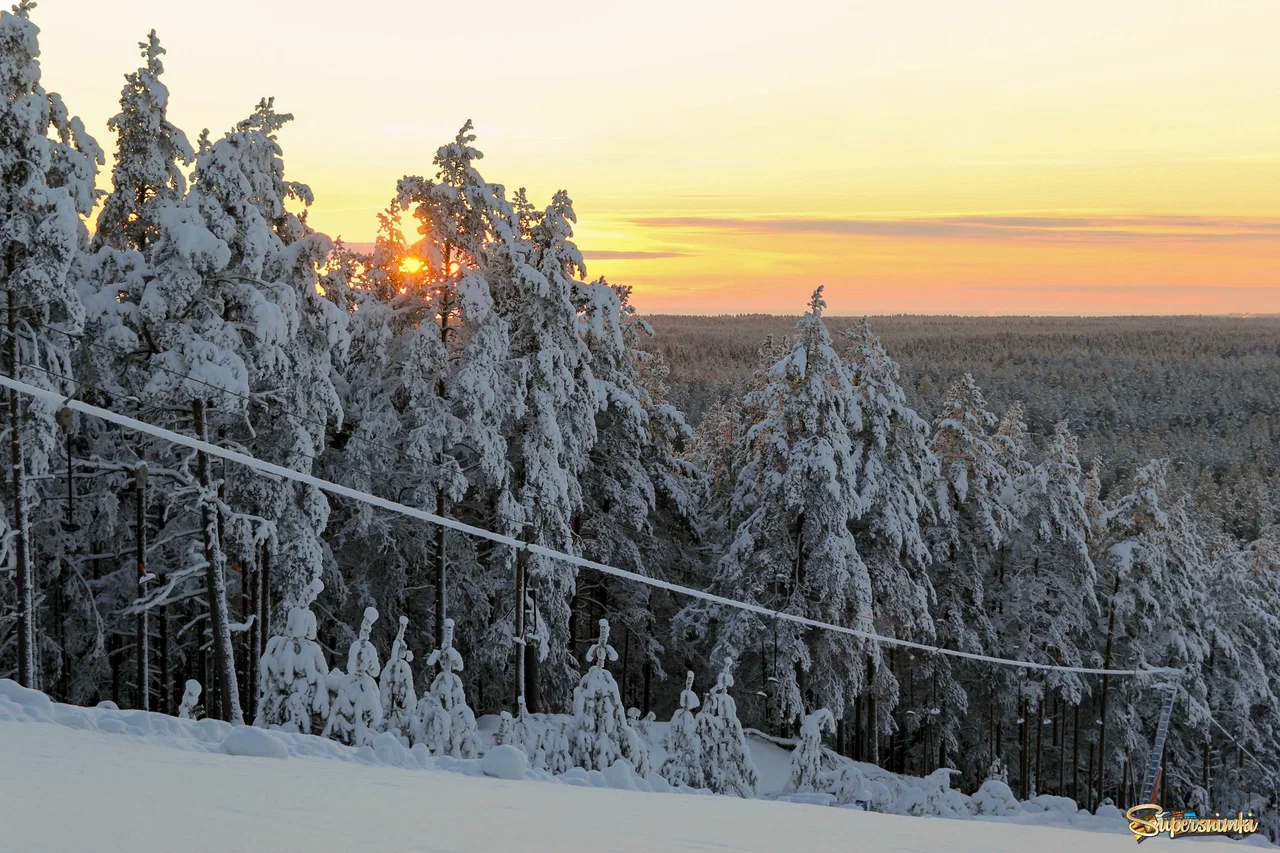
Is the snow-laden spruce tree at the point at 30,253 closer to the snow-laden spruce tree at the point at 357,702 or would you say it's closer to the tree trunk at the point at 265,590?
the tree trunk at the point at 265,590

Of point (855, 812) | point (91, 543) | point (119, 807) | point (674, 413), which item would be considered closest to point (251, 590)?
point (91, 543)

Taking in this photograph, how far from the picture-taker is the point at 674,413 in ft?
99.3

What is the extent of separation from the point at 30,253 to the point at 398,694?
9.45 m

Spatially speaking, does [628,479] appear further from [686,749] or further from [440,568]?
[686,749]

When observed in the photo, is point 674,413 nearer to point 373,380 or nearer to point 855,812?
point 373,380

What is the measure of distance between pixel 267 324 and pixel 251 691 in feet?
35.1

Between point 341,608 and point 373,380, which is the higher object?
point 373,380

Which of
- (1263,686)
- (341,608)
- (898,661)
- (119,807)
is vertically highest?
(119,807)

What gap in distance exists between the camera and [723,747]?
19.2 m

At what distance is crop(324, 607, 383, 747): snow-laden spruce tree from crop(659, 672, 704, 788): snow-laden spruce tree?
5702 mm

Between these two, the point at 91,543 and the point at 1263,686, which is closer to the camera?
the point at 91,543

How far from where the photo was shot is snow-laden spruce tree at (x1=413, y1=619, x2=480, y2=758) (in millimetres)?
15930

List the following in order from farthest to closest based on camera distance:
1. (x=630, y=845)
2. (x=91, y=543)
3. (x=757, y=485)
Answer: (x=757, y=485), (x=91, y=543), (x=630, y=845)

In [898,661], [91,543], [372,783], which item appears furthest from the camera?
[898,661]
